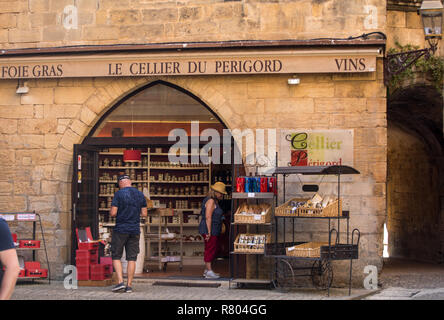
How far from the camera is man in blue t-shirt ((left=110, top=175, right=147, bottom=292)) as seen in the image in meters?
10.4

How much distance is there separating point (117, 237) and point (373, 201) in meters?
4.00

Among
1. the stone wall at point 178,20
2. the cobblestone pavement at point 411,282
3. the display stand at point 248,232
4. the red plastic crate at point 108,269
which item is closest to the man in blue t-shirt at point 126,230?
the red plastic crate at point 108,269

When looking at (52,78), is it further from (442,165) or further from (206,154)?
(442,165)

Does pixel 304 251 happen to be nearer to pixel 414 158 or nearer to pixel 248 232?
pixel 248 232

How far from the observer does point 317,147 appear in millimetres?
11758

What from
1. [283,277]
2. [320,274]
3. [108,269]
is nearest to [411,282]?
[320,274]

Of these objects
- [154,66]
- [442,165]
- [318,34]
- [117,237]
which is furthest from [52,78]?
[442,165]

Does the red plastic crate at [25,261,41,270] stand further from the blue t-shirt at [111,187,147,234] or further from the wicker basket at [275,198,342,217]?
the wicker basket at [275,198,342,217]

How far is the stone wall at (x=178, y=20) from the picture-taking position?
1184 centimetres

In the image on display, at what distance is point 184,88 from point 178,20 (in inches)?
44.4

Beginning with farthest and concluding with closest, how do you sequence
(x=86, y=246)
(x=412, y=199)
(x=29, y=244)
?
(x=412, y=199), (x=29, y=244), (x=86, y=246)

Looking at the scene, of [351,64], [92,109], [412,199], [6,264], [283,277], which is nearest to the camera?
[6,264]

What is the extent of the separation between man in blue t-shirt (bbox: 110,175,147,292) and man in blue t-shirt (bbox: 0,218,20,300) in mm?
5111
